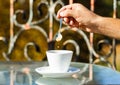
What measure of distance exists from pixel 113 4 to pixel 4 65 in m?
0.92

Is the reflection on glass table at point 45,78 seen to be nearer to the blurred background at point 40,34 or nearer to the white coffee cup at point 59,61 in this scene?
the white coffee cup at point 59,61

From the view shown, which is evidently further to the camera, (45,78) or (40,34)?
(40,34)

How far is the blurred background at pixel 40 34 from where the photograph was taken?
78.4 inches

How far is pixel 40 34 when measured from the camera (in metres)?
2.04

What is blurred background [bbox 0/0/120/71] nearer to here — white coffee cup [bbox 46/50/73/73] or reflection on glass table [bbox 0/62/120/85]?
reflection on glass table [bbox 0/62/120/85]

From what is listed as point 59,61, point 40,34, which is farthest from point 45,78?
point 40,34

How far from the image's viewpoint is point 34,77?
3.32 ft

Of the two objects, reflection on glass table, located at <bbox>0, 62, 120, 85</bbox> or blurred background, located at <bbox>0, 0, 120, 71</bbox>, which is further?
blurred background, located at <bbox>0, 0, 120, 71</bbox>

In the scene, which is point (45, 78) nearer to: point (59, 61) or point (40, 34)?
point (59, 61)

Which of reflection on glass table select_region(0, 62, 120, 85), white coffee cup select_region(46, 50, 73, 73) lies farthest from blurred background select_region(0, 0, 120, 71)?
white coffee cup select_region(46, 50, 73, 73)

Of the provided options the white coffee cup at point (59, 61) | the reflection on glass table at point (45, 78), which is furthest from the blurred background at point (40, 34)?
the white coffee cup at point (59, 61)

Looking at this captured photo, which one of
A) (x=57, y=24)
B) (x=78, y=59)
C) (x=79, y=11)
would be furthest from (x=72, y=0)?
(x=79, y=11)

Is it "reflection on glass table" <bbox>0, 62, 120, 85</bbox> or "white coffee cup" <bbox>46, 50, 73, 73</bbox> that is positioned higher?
"white coffee cup" <bbox>46, 50, 73, 73</bbox>

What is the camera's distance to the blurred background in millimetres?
1990
